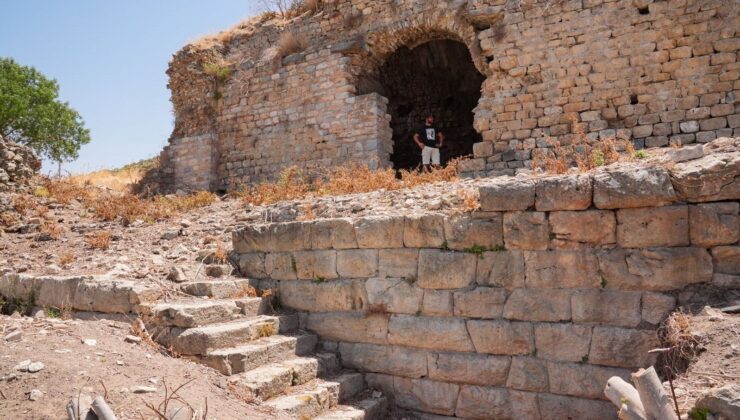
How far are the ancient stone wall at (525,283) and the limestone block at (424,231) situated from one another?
0.01m

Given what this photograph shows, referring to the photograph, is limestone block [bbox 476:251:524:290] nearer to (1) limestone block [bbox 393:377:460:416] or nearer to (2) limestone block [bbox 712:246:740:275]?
(1) limestone block [bbox 393:377:460:416]

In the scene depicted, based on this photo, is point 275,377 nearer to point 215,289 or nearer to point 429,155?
point 215,289

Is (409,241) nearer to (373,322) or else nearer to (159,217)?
(373,322)

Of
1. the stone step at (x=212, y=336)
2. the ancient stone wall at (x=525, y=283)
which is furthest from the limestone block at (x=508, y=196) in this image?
the stone step at (x=212, y=336)

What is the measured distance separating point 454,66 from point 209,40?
7.23 m

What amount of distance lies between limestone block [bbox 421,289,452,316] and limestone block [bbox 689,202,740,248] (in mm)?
2208

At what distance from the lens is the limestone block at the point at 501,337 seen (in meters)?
4.70

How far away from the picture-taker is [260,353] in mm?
Result: 4812

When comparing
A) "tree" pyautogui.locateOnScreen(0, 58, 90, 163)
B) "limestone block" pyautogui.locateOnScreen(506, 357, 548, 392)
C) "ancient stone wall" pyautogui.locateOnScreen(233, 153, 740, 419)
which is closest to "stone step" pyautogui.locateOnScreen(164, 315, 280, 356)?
"ancient stone wall" pyautogui.locateOnScreen(233, 153, 740, 419)

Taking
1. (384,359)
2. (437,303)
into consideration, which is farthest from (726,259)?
(384,359)

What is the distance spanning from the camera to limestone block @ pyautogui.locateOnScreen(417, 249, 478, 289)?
5016 mm

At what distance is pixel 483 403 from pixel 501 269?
51.7 inches

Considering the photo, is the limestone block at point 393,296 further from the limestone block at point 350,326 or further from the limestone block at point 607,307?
the limestone block at point 607,307

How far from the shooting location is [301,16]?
13047 millimetres
